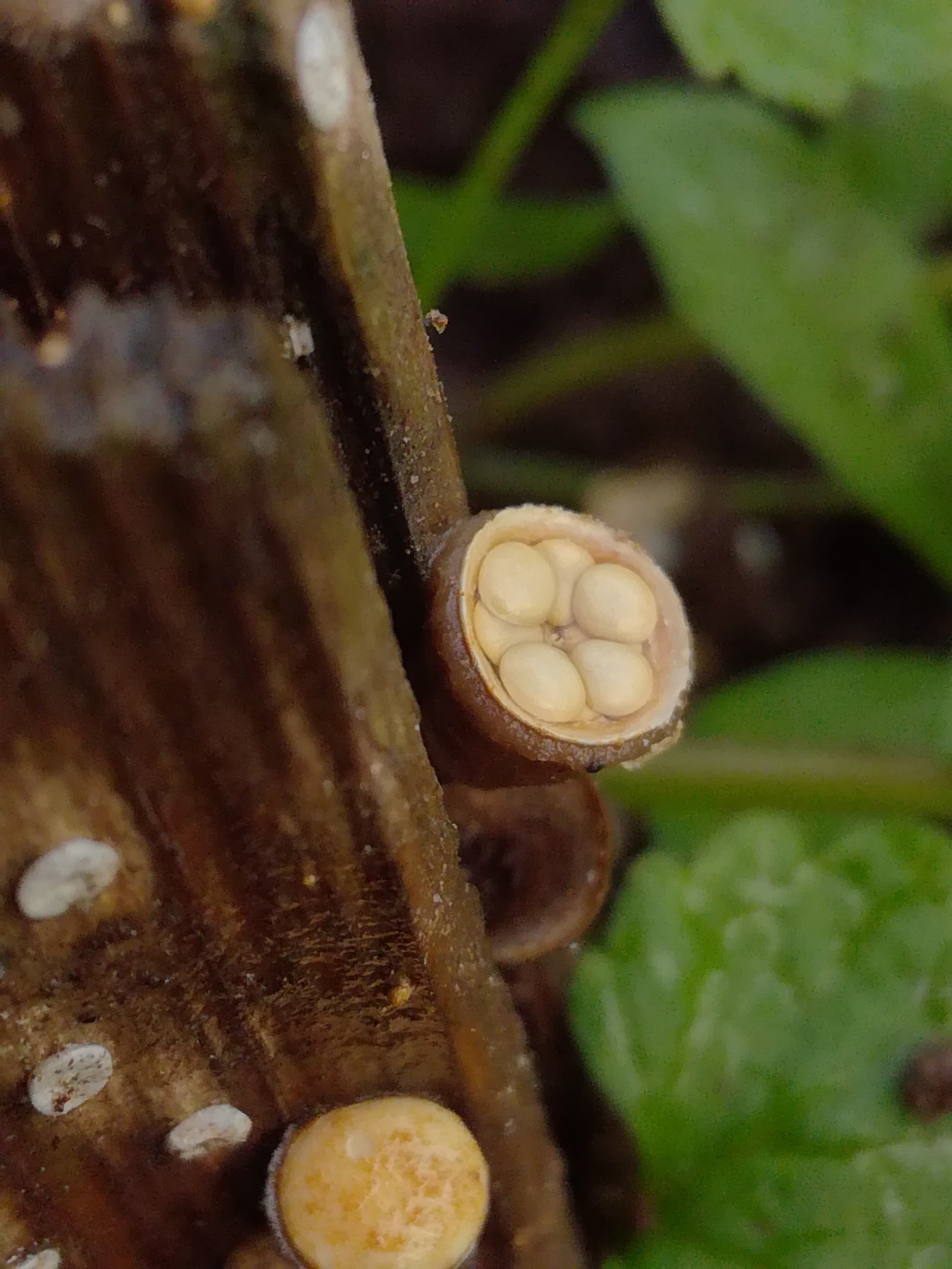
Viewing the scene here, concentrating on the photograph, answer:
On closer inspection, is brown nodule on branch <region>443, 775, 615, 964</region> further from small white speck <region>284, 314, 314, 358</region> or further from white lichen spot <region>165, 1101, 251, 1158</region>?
small white speck <region>284, 314, 314, 358</region>

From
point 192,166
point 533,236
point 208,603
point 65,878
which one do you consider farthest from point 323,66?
point 533,236

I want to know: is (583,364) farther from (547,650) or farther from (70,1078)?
(70,1078)

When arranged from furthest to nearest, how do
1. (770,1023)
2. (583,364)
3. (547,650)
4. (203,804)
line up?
(583,364) → (770,1023) → (547,650) → (203,804)

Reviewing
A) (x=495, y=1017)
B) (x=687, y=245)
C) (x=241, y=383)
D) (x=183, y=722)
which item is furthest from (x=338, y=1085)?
(x=687, y=245)

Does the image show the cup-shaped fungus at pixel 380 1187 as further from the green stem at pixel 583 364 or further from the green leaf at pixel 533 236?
the green leaf at pixel 533 236

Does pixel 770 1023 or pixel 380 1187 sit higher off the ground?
pixel 380 1187

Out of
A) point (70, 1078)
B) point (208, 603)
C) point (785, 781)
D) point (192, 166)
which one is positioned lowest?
point (785, 781)

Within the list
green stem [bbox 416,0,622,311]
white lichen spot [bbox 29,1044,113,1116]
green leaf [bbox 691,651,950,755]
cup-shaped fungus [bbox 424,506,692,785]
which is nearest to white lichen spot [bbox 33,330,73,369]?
cup-shaped fungus [bbox 424,506,692,785]
